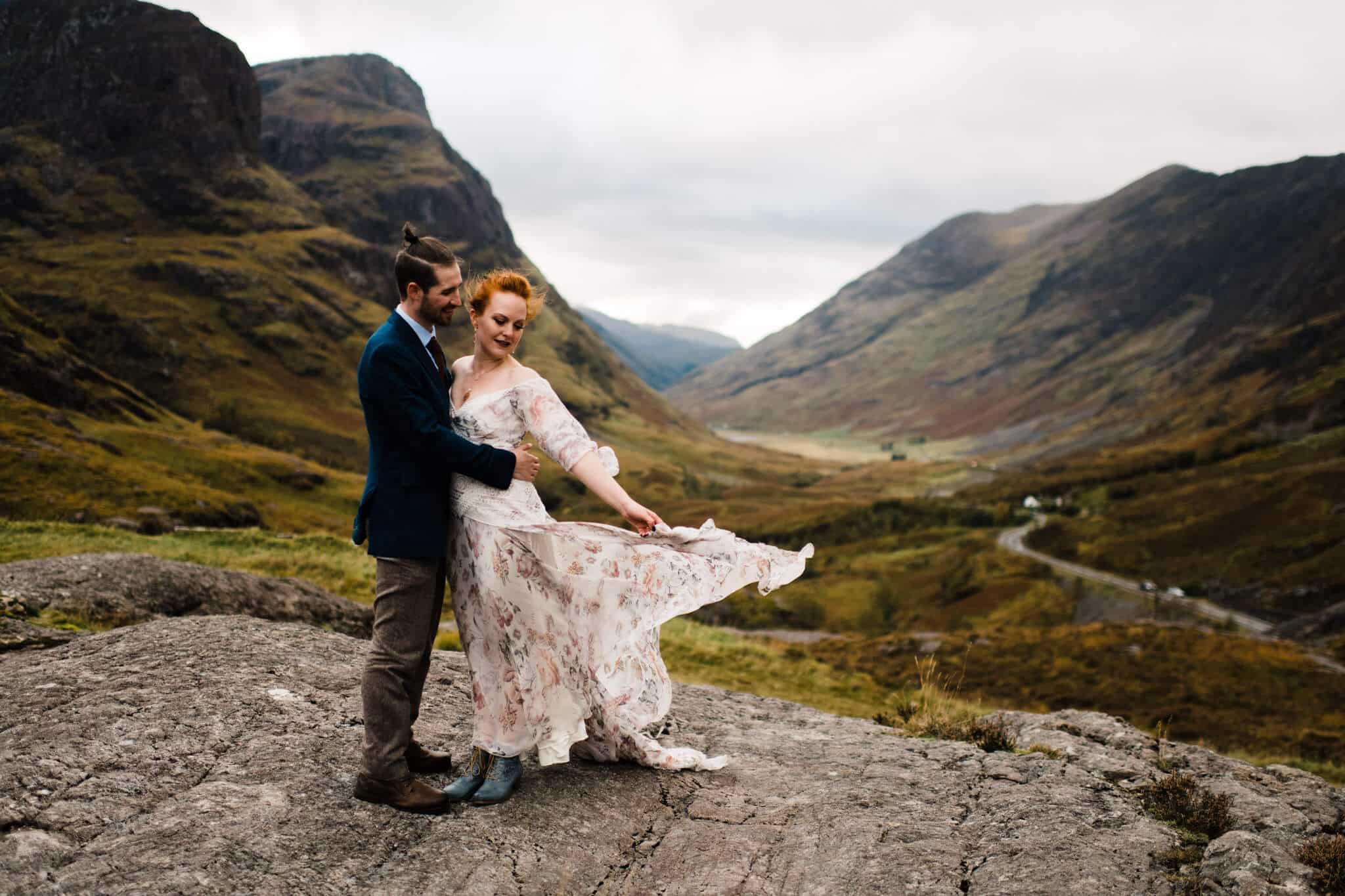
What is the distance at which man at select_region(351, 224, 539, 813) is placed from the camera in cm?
556

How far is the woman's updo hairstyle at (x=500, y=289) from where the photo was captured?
6098 mm

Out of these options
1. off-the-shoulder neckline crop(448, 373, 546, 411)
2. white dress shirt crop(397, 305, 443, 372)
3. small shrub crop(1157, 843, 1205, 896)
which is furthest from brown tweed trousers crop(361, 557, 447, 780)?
small shrub crop(1157, 843, 1205, 896)

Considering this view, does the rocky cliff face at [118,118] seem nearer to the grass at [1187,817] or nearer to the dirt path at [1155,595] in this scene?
the dirt path at [1155,595]

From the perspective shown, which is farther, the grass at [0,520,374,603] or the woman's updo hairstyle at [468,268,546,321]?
the grass at [0,520,374,603]

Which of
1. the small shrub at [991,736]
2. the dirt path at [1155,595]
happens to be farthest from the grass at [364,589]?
the dirt path at [1155,595]

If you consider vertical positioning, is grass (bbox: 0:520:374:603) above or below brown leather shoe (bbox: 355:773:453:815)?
below

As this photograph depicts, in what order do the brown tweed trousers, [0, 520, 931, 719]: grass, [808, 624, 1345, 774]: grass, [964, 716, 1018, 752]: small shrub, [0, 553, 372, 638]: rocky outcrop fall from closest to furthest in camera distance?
1. the brown tweed trousers
2. [964, 716, 1018, 752]: small shrub
3. [0, 553, 372, 638]: rocky outcrop
4. [0, 520, 931, 719]: grass
5. [808, 624, 1345, 774]: grass

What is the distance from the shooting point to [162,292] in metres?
145

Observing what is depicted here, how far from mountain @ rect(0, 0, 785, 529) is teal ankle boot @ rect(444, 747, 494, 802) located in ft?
136

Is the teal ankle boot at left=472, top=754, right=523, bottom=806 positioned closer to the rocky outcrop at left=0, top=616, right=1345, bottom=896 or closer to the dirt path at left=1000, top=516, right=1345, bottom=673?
the rocky outcrop at left=0, top=616, right=1345, bottom=896

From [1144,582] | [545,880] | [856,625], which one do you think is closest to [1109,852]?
[545,880]

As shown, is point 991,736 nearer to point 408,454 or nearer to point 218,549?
point 408,454

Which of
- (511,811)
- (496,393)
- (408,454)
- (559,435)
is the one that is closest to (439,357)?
(496,393)

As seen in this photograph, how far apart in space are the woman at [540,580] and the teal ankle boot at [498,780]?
10 mm
